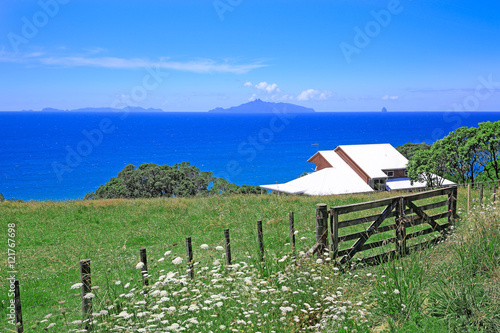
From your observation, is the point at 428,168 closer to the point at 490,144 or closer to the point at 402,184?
the point at 402,184

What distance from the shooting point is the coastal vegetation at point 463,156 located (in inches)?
1829

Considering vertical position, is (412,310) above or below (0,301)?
above

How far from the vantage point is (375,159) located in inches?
2247

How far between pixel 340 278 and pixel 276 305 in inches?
75.0

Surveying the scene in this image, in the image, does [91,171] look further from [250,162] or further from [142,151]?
[250,162]

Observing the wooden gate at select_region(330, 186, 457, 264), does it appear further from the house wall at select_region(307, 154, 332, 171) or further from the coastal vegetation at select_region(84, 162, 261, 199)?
the coastal vegetation at select_region(84, 162, 261, 199)

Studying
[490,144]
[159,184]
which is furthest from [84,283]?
[159,184]

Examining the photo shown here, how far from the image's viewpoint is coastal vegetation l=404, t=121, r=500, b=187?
152 feet

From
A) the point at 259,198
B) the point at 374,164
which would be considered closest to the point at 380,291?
the point at 259,198

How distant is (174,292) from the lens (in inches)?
224

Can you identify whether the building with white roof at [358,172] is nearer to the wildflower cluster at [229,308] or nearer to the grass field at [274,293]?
the grass field at [274,293]

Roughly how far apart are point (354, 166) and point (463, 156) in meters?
13.9

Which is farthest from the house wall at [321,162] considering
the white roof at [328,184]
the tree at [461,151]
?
the tree at [461,151]

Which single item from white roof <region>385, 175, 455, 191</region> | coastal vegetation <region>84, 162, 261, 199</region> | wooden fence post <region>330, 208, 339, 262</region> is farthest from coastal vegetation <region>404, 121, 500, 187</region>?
wooden fence post <region>330, 208, 339, 262</region>
